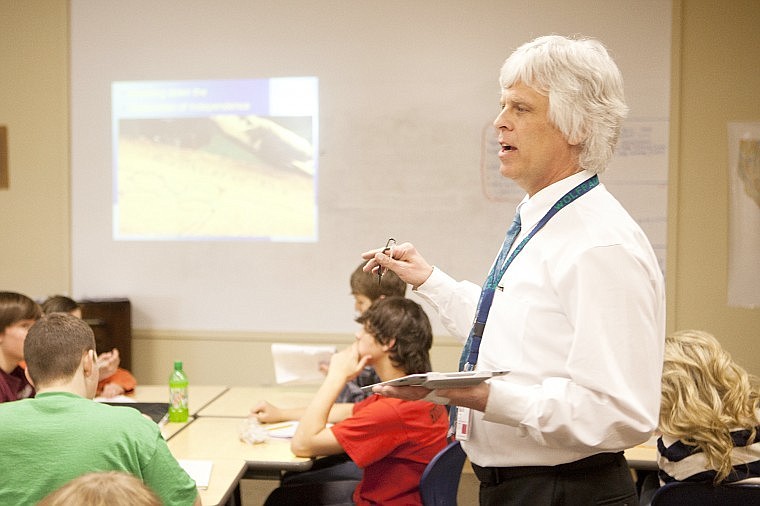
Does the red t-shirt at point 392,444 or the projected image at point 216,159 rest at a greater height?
the projected image at point 216,159

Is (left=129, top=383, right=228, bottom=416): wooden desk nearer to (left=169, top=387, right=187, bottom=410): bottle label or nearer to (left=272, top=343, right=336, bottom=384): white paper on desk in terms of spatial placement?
(left=169, top=387, right=187, bottom=410): bottle label

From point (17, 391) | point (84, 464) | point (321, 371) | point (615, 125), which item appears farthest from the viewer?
point (321, 371)

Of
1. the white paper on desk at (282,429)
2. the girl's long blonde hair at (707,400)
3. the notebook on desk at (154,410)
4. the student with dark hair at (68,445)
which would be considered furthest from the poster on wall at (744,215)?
the student with dark hair at (68,445)

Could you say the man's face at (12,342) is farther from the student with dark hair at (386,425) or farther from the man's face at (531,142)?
the man's face at (531,142)

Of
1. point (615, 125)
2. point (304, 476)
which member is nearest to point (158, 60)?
point (304, 476)

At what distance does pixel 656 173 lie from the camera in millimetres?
4320

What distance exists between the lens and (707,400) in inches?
83.4

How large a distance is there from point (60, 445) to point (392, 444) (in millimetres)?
1092

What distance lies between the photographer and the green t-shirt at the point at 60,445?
1.69m

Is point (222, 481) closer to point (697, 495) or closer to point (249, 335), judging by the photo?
point (697, 495)

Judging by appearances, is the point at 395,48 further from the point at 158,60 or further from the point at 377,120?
the point at 158,60

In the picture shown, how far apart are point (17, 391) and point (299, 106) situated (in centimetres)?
235

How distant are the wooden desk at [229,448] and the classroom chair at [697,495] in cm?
114

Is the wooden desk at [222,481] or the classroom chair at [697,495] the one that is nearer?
the classroom chair at [697,495]
